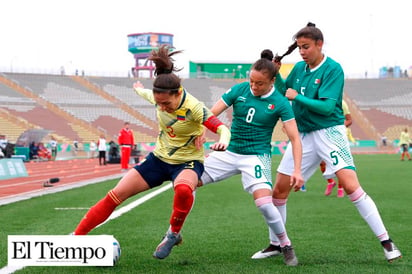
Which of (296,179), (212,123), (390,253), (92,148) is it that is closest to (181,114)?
(212,123)

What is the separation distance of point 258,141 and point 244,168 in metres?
0.28

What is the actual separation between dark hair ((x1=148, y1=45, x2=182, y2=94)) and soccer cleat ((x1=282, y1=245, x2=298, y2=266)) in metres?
1.72

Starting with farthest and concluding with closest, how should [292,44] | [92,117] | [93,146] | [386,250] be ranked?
[92,117]
[93,146]
[292,44]
[386,250]

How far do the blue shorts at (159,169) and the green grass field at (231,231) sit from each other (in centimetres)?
75

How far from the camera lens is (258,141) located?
235 inches

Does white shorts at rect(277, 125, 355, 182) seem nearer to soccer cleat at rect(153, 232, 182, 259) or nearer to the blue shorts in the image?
the blue shorts

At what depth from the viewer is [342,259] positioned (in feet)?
19.2

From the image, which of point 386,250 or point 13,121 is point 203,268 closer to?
point 386,250

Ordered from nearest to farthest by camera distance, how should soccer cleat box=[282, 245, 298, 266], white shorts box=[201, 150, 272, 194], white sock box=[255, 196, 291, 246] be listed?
1. soccer cleat box=[282, 245, 298, 266]
2. white sock box=[255, 196, 291, 246]
3. white shorts box=[201, 150, 272, 194]

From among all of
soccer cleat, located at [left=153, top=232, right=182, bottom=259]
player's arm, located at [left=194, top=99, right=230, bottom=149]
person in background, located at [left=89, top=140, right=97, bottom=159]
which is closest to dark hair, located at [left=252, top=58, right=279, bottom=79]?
player's arm, located at [left=194, top=99, right=230, bottom=149]

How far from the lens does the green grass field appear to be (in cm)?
554

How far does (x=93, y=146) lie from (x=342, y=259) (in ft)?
129

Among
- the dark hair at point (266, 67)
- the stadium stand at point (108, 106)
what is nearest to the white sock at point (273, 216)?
the dark hair at point (266, 67)

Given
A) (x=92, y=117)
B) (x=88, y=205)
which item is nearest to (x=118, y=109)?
(x=92, y=117)
